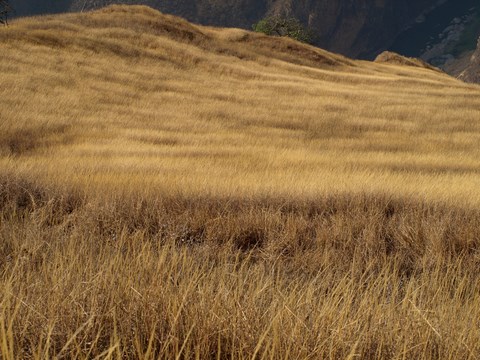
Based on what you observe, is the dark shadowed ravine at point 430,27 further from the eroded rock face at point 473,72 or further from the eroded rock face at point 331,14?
the eroded rock face at point 473,72

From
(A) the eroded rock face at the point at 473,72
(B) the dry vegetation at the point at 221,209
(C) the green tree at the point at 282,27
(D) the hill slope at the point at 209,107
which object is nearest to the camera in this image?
(B) the dry vegetation at the point at 221,209

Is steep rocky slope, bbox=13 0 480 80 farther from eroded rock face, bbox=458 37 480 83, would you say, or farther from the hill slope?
the hill slope

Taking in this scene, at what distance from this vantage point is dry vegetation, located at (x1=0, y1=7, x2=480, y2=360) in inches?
90.3

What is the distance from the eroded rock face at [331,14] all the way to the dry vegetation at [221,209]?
97.2 metres

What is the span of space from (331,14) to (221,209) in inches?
5474

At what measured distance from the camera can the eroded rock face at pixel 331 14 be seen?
126 meters

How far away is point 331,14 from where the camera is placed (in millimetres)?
135000

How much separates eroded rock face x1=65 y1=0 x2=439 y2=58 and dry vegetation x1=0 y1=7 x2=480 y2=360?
97173 mm

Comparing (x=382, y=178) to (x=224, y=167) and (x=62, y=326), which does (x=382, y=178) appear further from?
(x=62, y=326)

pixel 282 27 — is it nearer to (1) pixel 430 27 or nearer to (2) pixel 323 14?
(2) pixel 323 14

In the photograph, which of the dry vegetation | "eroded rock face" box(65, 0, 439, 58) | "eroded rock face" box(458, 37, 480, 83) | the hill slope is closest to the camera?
the dry vegetation

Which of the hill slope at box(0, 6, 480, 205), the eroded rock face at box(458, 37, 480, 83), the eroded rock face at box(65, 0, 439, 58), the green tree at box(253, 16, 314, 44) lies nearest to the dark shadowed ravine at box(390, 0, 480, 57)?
the eroded rock face at box(65, 0, 439, 58)

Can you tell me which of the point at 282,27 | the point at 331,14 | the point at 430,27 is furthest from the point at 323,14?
the point at 282,27

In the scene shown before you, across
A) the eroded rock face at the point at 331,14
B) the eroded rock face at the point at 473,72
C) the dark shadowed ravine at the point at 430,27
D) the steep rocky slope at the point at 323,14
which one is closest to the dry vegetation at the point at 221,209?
the eroded rock face at the point at 473,72
